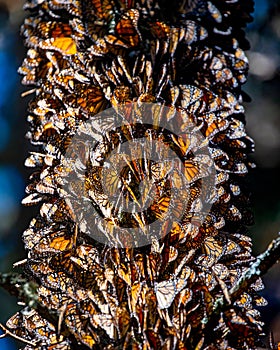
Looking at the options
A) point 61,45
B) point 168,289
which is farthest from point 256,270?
point 61,45

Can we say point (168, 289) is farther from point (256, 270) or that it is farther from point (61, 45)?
point (61, 45)

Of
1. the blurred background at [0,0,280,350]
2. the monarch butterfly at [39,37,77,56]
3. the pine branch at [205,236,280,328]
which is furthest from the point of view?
the blurred background at [0,0,280,350]

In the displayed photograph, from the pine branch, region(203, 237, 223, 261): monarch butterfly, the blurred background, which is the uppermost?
the blurred background

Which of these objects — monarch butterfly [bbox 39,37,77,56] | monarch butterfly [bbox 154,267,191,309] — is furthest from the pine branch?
monarch butterfly [bbox 39,37,77,56]

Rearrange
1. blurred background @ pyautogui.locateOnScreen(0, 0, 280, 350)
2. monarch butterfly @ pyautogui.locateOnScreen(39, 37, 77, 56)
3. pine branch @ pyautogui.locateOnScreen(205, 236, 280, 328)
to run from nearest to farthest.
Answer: pine branch @ pyautogui.locateOnScreen(205, 236, 280, 328) < monarch butterfly @ pyautogui.locateOnScreen(39, 37, 77, 56) < blurred background @ pyautogui.locateOnScreen(0, 0, 280, 350)

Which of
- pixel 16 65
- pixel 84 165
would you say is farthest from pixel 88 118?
pixel 16 65

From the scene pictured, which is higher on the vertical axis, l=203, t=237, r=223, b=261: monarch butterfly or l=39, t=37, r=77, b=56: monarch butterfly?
l=39, t=37, r=77, b=56: monarch butterfly

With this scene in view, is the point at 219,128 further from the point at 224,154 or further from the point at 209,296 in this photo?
the point at 209,296

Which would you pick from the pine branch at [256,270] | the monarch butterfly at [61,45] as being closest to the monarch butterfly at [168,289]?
the pine branch at [256,270]

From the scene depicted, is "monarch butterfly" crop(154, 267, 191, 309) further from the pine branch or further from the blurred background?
the blurred background
